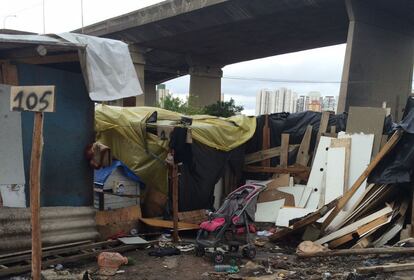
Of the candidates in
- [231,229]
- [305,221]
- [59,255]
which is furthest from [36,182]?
[305,221]

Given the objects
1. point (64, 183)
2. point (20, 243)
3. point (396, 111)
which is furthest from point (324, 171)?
point (396, 111)

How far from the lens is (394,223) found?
23.2 ft

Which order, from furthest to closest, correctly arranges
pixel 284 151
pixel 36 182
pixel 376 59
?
1. pixel 376 59
2. pixel 284 151
3. pixel 36 182

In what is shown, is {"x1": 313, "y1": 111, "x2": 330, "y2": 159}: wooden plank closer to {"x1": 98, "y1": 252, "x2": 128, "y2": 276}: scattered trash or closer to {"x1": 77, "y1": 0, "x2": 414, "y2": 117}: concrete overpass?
{"x1": 98, "y1": 252, "x2": 128, "y2": 276}: scattered trash

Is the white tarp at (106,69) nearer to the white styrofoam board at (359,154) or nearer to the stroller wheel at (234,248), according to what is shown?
the stroller wheel at (234,248)

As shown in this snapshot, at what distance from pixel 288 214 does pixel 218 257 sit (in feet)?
9.76

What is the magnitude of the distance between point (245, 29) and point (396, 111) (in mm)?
8945

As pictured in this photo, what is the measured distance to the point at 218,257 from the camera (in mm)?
6109

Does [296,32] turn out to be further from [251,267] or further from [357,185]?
[251,267]

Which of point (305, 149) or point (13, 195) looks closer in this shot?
point (13, 195)

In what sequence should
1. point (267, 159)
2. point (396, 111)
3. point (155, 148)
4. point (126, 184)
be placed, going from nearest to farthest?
point (126, 184) < point (155, 148) < point (267, 159) < point (396, 111)

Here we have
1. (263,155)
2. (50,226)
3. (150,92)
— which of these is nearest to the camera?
(50,226)

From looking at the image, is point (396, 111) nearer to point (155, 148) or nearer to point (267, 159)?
point (267, 159)

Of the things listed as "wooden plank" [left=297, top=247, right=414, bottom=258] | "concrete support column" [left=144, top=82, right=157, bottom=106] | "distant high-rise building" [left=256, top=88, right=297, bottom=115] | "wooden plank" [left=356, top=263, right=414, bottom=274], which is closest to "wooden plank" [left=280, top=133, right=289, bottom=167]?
"wooden plank" [left=297, top=247, right=414, bottom=258]
